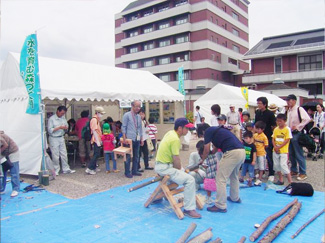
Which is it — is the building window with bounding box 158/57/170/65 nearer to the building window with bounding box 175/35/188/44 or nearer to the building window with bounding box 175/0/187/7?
the building window with bounding box 175/35/188/44

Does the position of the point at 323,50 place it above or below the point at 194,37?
below

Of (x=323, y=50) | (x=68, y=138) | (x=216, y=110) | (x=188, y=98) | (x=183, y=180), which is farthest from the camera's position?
(x=188, y=98)

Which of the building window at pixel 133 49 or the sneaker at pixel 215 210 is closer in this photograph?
the sneaker at pixel 215 210

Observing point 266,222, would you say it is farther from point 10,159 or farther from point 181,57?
point 181,57

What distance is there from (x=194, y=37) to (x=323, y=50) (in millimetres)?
16489

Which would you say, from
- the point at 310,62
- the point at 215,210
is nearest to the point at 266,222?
the point at 215,210

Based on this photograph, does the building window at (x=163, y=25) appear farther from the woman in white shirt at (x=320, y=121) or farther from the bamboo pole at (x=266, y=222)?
the bamboo pole at (x=266, y=222)

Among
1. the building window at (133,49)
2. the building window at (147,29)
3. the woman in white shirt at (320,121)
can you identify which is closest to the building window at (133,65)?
the building window at (133,49)

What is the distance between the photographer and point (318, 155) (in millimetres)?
8977

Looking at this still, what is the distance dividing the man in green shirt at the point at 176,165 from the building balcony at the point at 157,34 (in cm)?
3595

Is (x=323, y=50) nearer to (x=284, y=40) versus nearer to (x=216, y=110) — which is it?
(x=284, y=40)

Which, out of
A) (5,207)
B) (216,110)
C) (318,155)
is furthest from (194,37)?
(5,207)

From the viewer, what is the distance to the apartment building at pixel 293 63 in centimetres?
2816

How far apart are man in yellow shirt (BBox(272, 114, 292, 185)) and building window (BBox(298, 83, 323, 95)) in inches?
1081
